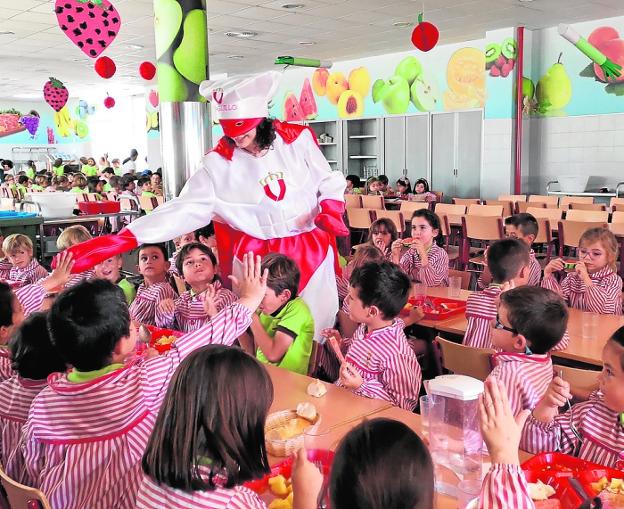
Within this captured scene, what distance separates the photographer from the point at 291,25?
28.9ft

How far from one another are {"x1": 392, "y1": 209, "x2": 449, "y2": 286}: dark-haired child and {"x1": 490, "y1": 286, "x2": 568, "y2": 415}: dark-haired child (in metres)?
2.01

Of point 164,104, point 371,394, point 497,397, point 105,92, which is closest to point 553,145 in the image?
point 164,104

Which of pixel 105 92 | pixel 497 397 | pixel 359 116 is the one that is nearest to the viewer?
pixel 497 397

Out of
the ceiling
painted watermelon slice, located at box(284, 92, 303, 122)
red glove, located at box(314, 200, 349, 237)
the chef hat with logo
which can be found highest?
the ceiling

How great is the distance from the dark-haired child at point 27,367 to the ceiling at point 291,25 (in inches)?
238

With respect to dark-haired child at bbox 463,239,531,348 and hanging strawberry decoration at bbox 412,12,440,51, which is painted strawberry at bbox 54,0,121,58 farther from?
hanging strawberry decoration at bbox 412,12,440,51

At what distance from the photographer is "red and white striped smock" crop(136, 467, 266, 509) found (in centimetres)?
127

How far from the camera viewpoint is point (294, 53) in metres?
11.4

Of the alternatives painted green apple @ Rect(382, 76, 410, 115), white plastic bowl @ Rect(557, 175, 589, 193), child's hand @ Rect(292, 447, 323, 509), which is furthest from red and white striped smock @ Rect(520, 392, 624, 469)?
painted green apple @ Rect(382, 76, 410, 115)

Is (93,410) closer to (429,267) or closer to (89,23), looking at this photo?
(429,267)

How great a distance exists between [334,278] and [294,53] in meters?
8.84

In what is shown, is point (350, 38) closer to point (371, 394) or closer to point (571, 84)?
Answer: point (571, 84)

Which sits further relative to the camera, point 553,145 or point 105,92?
point 105,92

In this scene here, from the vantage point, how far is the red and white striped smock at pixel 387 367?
238 centimetres
